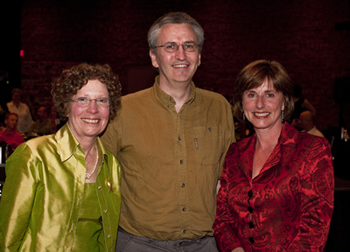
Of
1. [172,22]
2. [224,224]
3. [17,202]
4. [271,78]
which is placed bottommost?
[224,224]

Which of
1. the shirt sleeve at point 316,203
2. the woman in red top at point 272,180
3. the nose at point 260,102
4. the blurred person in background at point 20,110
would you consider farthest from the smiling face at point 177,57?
the blurred person in background at point 20,110

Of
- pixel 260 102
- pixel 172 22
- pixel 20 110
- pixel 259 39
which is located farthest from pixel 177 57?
pixel 259 39

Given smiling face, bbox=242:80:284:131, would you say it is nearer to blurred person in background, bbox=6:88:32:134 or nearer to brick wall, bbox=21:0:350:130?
blurred person in background, bbox=6:88:32:134

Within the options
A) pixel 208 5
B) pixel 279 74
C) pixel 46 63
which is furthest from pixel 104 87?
pixel 208 5

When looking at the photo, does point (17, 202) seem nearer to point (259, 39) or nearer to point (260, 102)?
point (260, 102)

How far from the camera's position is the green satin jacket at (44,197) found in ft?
5.98

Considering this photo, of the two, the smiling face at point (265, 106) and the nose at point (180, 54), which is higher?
the nose at point (180, 54)

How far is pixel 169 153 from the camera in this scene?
2168 mm

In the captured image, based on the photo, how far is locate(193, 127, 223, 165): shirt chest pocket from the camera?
2.22 meters

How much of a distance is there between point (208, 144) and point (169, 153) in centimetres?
23

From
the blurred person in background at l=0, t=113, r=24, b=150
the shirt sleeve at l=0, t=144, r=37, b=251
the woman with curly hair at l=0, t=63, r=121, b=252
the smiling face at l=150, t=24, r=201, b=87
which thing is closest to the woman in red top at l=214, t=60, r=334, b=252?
the smiling face at l=150, t=24, r=201, b=87

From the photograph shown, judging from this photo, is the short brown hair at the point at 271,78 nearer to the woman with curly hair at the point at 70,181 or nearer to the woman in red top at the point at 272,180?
the woman in red top at the point at 272,180

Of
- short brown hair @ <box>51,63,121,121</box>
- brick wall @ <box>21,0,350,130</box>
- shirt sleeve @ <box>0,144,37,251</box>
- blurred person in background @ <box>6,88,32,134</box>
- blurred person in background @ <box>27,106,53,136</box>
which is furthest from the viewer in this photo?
brick wall @ <box>21,0,350,130</box>

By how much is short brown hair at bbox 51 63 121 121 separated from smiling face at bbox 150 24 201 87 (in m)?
0.28
